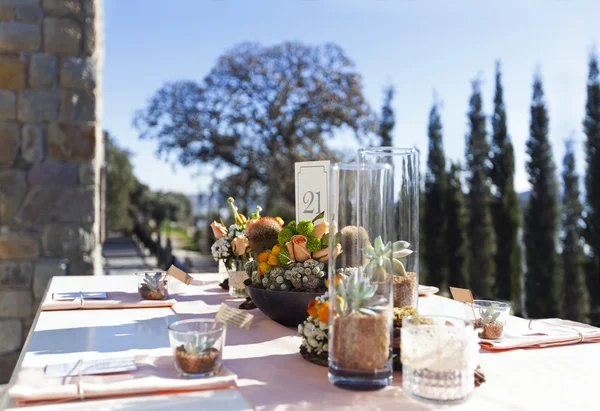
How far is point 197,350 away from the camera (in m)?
0.76

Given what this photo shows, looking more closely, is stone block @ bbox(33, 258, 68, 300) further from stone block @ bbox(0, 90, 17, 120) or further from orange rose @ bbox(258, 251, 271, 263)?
orange rose @ bbox(258, 251, 271, 263)

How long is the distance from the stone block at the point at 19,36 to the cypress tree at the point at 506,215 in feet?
23.1

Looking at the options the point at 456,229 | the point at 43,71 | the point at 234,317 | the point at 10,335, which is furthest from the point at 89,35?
the point at 456,229

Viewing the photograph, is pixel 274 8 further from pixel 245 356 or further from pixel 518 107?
pixel 245 356

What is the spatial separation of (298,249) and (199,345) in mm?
404

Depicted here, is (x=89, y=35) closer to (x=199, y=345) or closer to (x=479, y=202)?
(x=199, y=345)

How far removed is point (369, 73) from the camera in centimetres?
944

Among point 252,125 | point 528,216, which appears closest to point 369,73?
point 252,125

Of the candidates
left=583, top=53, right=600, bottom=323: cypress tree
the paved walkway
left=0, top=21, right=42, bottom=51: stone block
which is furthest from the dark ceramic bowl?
the paved walkway

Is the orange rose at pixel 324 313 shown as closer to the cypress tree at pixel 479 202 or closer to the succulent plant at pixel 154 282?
the succulent plant at pixel 154 282

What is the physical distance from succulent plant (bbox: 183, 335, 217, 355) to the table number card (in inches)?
25.2

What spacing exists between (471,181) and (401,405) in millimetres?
8203

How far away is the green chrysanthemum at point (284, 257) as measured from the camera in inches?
45.1

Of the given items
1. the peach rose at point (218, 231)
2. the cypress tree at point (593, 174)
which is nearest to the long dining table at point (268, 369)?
the peach rose at point (218, 231)
